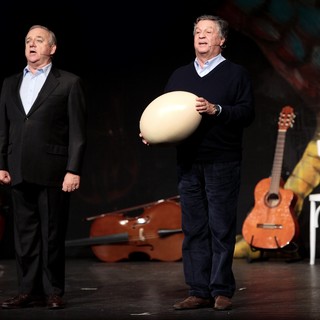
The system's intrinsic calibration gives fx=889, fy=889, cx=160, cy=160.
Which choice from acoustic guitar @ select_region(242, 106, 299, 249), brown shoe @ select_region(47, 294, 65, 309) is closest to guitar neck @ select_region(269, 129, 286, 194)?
acoustic guitar @ select_region(242, 106, 299, 249)

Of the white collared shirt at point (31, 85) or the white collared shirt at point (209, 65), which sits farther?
the white collared shirt at point (31, 85)

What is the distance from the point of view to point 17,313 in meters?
4.03

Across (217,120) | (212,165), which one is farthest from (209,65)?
(212,165)

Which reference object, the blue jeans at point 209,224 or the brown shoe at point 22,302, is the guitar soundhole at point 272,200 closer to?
the blue jeans at point 209,224

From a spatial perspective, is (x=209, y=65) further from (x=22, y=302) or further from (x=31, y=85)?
(x=22, y=302)

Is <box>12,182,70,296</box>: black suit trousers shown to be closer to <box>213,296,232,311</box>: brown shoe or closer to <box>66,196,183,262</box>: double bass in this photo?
<box>213,296,232,311</box>: brown shoe

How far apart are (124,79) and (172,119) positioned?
3361 millimetres

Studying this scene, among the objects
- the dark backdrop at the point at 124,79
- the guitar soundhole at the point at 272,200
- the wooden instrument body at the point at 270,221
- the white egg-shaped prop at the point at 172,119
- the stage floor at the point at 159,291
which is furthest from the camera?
the dark backdrop at the point at 124,79

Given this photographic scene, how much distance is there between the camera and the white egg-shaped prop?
3.84 m

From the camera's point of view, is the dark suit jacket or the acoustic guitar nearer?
the dark suit jacket

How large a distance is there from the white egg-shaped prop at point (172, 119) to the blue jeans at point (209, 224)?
244 mm

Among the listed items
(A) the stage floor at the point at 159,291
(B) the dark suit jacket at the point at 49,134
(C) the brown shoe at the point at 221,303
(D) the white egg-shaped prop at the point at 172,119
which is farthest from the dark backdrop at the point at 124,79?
(D) the white egg-shaped prop at the point at 172,119

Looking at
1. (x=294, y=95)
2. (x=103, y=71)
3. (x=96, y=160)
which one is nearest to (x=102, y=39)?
(x=103, y=71)

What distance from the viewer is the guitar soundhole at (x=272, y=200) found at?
21.9ft
